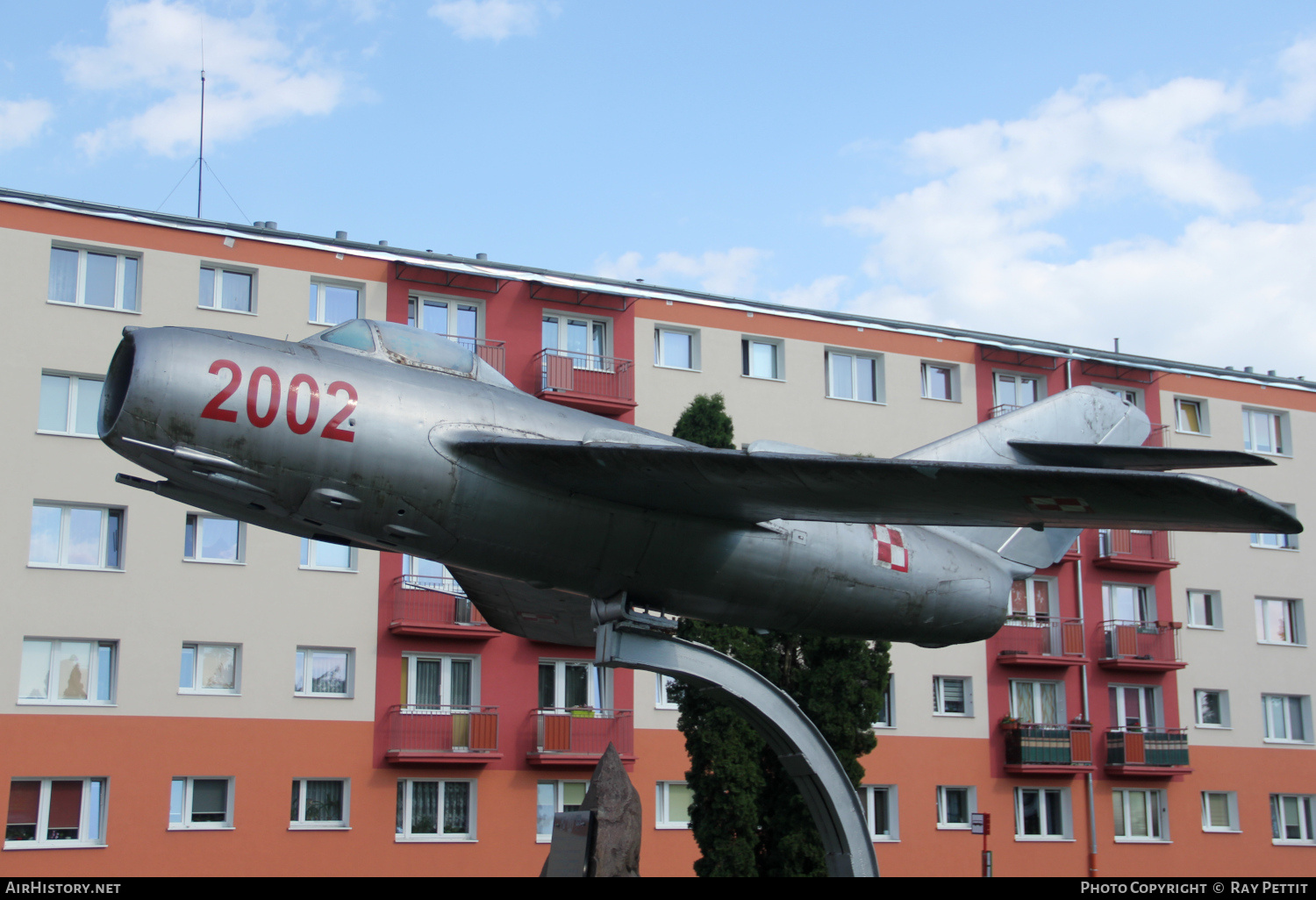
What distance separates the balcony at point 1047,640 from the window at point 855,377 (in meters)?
6.33

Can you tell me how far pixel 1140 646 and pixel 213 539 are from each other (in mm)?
21711

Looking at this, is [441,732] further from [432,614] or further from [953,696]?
[953,696]

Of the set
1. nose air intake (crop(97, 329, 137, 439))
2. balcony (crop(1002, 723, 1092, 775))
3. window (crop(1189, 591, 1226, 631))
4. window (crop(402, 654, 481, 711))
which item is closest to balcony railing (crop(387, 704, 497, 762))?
window (crop(402, 654, 481, 711))

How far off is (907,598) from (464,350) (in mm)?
Answer: 4547

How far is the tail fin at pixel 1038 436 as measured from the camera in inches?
492

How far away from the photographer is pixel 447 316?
25812 mm

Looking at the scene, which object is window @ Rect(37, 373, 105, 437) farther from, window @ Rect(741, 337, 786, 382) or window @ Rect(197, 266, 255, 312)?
window @ Rect(741, 337, 786, 382)

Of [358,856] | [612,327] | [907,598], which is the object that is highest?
[612,327]

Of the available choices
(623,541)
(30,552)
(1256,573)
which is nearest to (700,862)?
(623,541)

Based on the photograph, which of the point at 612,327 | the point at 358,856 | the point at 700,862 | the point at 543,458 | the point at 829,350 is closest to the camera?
the point at 543,458

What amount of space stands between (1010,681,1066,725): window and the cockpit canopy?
22.3 meters

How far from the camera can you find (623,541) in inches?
383

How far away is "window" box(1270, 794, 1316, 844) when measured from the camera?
31.0m

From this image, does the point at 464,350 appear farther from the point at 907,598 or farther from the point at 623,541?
the point at 907,598
